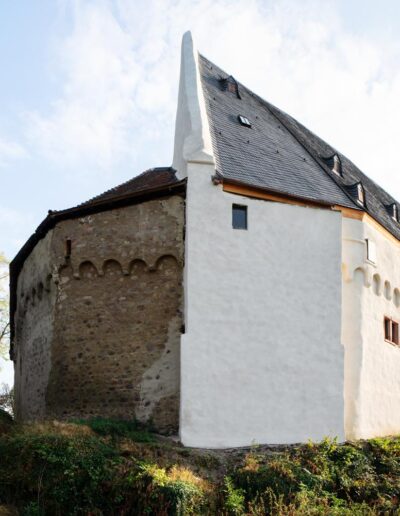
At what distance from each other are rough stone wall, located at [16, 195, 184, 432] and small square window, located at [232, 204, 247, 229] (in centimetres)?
129

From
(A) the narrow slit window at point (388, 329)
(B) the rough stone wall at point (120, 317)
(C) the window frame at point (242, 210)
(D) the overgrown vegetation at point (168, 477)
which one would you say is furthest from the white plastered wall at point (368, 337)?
(B) the rough stone wall at point (120, 317)

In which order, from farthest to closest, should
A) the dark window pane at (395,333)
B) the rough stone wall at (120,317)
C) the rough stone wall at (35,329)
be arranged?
the dark window pane at (395,333)
the rough stone wall at (35,329)
the rough stone wall at (120,317)

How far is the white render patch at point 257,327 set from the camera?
18.2 metres

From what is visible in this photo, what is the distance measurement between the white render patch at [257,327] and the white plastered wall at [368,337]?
106 cm

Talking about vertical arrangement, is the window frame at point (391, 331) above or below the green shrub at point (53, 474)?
above

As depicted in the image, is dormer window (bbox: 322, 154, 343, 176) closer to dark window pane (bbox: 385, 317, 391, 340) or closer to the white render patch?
dark window pane (bbox: 385, 317, 391, 340)

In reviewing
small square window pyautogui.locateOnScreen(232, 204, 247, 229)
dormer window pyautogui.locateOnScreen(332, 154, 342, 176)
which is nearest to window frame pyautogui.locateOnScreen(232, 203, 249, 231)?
small square window pyautogui.locateOnScreen(232, 204, 247, 229)

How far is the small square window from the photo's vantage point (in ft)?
64.3

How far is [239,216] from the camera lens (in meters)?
19.7

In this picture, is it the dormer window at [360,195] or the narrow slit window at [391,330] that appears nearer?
the narrow slit window at [391,330]

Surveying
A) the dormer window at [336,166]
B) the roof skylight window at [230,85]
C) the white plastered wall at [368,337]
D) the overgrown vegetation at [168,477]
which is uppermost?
the roof skylight window at [230,85]

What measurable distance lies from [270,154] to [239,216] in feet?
12.8

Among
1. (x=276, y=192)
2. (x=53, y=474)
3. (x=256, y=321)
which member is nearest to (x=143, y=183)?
(x=276, y=192)

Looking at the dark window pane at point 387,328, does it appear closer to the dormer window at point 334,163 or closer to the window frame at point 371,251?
the window frame at point 371,251
